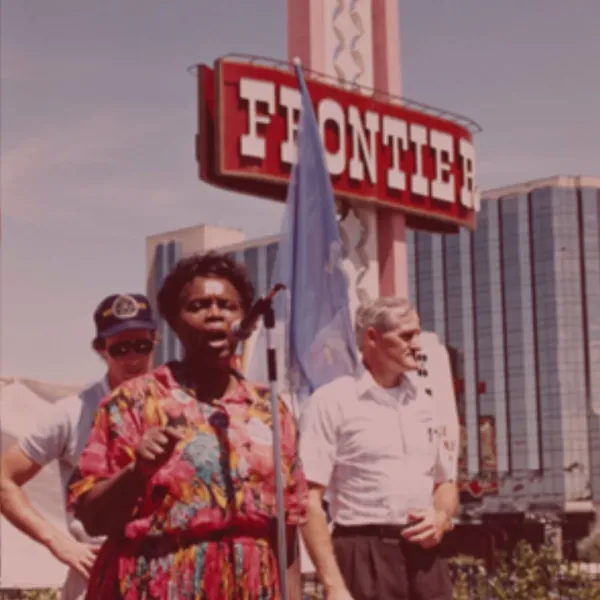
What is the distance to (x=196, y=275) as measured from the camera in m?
4.07

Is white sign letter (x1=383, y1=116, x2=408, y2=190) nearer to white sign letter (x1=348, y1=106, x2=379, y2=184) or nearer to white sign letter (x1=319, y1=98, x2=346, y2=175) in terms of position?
white sign letter (x1=348, y1=106, x2=379, y2=184)

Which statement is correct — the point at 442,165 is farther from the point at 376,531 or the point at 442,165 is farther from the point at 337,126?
the point at 376,531

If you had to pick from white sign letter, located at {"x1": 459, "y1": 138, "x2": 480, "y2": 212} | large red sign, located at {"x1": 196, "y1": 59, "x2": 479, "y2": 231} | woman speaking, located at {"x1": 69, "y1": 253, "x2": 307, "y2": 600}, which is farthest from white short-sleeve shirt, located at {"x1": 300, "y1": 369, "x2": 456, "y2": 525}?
white sign letter, located at {"x1": 459, "y1": 138, "x2": 480, "y2": 212}

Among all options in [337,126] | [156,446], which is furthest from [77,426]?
[337,126]

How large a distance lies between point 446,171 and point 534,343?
9424 centimetres

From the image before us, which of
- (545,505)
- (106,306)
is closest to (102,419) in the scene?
(106,306)

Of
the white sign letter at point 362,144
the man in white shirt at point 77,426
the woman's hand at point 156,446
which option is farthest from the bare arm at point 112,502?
the white sign letter at point 362,144

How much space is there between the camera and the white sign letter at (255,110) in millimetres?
13156

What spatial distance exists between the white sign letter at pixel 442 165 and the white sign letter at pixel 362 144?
0.94 meters

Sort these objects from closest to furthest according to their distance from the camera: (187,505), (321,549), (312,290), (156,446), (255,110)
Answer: (156,446) < (187,505) < (321,549) < (312,290) < (255,110)

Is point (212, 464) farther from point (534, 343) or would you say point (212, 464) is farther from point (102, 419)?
point (534, 343)

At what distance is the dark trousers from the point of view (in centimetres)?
543

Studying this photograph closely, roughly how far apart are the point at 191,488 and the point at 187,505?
0.05 meters

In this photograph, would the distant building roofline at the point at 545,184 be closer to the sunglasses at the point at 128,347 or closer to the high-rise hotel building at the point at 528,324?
A: the high-rise hotel building at the point at 528,324
